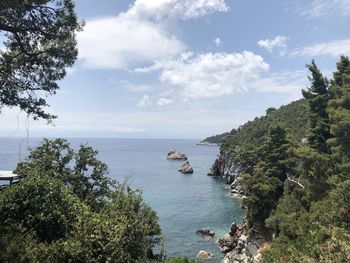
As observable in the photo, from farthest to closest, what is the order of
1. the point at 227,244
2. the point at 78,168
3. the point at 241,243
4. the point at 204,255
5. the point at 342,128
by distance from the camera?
1. the point at 227,244
2. the point at 241,243
3. the point at 204,255
4. the point at 78,168
5. the point at 342,128

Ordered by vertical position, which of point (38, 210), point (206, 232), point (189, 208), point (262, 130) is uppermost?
point (262, 130)

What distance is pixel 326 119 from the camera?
1430 inches

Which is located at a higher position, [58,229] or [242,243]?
[58,229]

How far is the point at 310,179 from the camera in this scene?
3425 cm

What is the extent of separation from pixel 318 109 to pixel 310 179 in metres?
8.44

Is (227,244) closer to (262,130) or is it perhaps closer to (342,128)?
(342,128)

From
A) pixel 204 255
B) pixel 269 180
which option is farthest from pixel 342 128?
pixel 204 255

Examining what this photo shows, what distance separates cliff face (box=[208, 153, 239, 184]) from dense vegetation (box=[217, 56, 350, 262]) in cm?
4000

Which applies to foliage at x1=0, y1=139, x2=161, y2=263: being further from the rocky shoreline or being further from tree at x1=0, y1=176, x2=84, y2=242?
the rocky shoreline

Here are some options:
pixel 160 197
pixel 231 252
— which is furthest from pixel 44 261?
pixel 160 197

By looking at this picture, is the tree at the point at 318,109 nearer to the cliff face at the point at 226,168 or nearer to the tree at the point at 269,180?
the tree at the point at 269,180

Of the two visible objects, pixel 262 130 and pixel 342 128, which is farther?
pixel 262 130

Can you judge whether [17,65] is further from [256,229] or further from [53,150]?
[256,229]

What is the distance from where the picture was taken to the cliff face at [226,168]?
284ft
